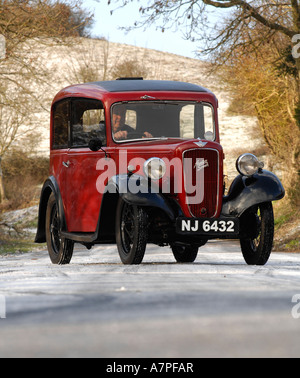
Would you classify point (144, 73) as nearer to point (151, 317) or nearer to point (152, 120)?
point (152, 120)

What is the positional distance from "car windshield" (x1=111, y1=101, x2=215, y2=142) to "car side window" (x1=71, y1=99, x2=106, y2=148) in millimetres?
318

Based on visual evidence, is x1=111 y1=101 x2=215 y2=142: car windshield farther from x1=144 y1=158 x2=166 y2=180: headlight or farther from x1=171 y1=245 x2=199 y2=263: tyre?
x1=171 y1=245 x2=199 y2=263: tyre

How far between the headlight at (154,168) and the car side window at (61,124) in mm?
2149

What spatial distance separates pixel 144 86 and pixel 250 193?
2.15 meters

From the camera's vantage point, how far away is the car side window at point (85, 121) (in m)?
10.1

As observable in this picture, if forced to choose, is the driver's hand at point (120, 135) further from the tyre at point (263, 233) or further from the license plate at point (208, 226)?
the tyre at point (263, 233)

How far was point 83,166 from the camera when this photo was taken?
998 centimetres

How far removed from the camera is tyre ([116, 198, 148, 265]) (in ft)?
27.6

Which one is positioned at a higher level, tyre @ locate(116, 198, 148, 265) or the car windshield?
the car windshield

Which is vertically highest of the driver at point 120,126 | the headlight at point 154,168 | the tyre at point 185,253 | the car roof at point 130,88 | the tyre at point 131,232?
the car roof at point 130,88

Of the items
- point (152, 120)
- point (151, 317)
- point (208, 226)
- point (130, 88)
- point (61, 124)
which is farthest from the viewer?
point (61, 124)

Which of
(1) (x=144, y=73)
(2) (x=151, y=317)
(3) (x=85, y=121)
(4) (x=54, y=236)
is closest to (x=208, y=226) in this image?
(3) (x=85, y=121)

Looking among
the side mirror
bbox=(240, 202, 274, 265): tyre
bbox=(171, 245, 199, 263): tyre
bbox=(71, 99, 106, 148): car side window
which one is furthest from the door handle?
bbox=(240, 202, 274, 265): tyre

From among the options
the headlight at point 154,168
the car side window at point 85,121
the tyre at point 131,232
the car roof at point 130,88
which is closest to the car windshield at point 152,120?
the car roof at point 130,88
